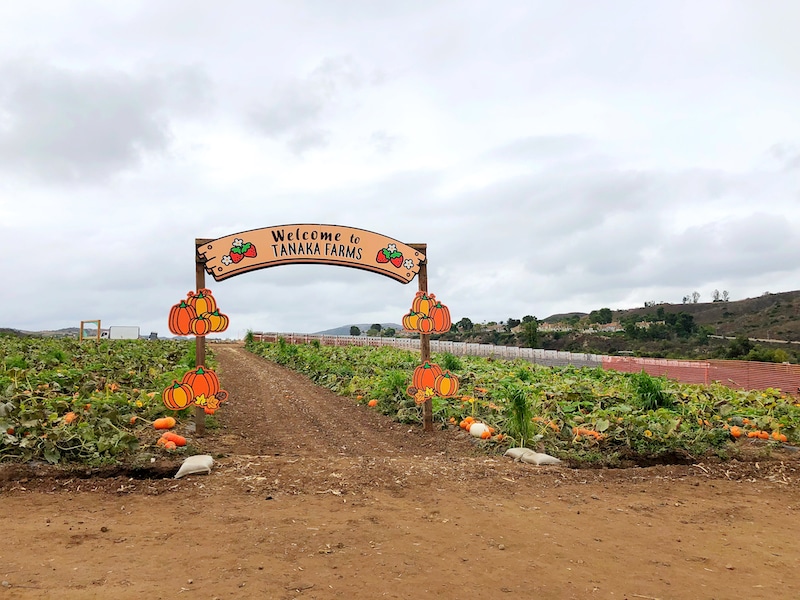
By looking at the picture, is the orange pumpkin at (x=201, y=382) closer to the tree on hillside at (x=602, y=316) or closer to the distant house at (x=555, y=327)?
the distant house at (x=555, y=327)

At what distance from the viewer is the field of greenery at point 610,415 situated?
7773 millimetres

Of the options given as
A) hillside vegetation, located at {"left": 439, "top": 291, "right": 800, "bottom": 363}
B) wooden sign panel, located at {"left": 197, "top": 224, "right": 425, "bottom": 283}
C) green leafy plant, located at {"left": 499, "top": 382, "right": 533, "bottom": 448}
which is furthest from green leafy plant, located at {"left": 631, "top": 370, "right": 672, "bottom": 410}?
hillside vegetation, located at {"left": 439, "top": 291, "right": 800, "bottom": 363}

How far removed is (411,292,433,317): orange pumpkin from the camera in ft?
31.7

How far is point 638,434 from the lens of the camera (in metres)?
8.00

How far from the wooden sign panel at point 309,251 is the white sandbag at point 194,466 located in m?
3.41

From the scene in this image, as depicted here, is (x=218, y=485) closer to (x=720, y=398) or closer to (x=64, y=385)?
(x=64, y=385)

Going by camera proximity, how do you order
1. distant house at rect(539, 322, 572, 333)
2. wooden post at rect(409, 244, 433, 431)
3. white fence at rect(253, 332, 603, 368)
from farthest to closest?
distant house at rect(539, 322, 572, 333)
white fence at rect(253, 332, 603, 368)
wooden post at rect(409, 244, 433, 431)

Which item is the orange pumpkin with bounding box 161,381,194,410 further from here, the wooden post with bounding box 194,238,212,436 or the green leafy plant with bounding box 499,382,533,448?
the green leafy plant with bounding box 499,382,533,448

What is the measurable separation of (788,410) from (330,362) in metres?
13.2

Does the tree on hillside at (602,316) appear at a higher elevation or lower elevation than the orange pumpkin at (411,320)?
higher

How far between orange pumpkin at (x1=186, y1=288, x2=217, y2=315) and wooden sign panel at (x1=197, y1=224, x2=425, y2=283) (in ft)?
1.27

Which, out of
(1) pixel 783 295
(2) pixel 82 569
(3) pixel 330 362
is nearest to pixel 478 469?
(2) pixel 82 569

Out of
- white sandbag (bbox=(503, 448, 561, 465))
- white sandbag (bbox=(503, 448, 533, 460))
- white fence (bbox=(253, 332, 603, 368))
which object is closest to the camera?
white sandbag (bbox=(503, 448, 561, 465))

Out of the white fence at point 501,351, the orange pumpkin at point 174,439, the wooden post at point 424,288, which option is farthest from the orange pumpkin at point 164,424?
the white fence at point 501,351
